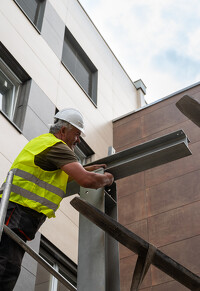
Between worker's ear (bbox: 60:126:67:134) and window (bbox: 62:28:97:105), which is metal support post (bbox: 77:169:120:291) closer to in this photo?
worker's ear (bbox: 60:126:67:134)

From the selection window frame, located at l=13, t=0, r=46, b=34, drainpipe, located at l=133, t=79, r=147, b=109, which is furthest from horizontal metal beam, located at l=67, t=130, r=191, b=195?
drainpipe, located at l=133, t=79, r=147, b=109

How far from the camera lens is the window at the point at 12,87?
9.97 metres

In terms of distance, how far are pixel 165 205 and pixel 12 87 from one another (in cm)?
436

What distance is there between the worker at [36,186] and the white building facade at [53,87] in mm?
3179

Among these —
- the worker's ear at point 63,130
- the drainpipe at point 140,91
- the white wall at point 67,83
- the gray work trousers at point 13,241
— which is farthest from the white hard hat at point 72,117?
the drainpipe at point 140,91

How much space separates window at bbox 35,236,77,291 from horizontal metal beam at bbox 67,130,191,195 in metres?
3.59

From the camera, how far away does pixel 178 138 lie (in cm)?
460

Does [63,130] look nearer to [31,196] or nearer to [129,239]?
[31,196]

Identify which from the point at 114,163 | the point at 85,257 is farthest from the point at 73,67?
the point at 85,257

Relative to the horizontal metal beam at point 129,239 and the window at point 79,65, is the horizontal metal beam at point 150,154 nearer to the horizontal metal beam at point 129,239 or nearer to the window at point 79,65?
the horizontal metal beam at point 129,239

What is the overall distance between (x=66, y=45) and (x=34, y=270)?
25.2 ft

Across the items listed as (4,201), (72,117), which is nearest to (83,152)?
(72,117)

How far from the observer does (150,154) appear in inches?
182

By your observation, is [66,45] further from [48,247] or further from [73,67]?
[48,247]
